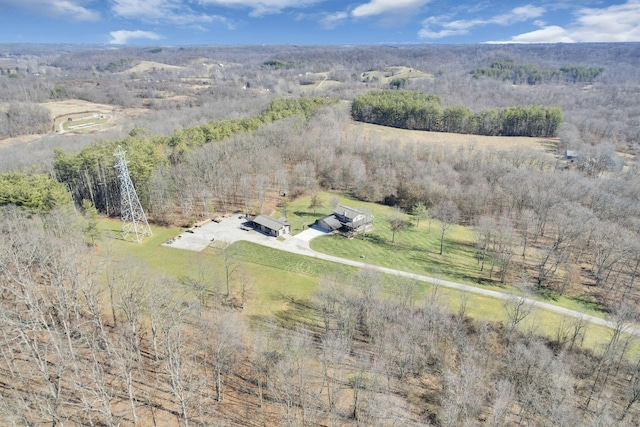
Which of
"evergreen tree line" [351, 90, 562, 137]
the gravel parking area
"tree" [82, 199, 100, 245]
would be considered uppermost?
"evergreen tree line" [351, 90, 562, 137]

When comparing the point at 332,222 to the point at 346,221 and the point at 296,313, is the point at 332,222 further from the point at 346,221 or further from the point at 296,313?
the point at 296,313

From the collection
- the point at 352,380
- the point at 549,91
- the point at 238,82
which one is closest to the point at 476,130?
the point at 549,91

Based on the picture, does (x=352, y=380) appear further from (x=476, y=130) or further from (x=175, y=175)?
(x=476, y=130)

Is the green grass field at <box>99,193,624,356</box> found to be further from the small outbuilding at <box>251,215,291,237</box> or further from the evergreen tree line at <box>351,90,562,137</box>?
the evergreen tree line at <box>351,90,562,137</box>

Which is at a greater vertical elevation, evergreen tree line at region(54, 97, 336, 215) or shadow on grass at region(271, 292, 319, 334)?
evergreen tree line at region(54, 97, 336, 215)

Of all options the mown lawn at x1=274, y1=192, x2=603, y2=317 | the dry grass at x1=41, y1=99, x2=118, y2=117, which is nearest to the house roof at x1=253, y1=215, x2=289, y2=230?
the mown lawn at x1=274, y1=192, x2=603, y2=317

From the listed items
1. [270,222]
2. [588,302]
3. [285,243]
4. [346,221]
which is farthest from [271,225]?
[588,302]
